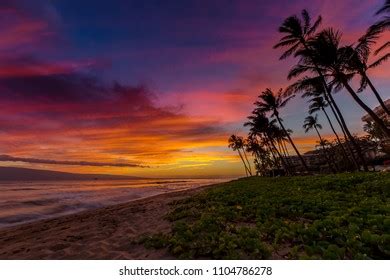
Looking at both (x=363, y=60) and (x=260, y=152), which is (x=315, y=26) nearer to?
(x=363, y=60)

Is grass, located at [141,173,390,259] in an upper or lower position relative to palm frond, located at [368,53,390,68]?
lower

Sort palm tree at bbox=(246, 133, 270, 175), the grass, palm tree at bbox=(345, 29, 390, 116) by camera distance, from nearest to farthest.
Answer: the grass, palm tree at bbox=(345, 29, 390, 116), palm tree at bbox=(246, 133, 270, 175)

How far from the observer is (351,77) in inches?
727

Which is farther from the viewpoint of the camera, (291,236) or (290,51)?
(290,51)

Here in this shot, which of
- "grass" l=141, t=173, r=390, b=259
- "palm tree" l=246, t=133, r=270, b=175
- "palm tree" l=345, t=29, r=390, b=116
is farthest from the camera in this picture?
"palm tree" l=246, t=133, r=270, b=175

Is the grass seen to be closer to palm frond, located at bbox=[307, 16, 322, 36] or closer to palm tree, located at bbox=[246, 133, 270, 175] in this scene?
palm frond, located at bbox=[307, 16, 322, 36]

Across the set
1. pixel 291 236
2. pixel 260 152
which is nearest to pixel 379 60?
pixel 291 236

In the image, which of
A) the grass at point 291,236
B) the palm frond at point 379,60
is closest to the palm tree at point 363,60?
the palm frond at point 379,60

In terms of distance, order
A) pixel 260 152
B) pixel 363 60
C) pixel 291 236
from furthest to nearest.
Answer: pixel 260 152
pixel 363 60
pixel 291 236

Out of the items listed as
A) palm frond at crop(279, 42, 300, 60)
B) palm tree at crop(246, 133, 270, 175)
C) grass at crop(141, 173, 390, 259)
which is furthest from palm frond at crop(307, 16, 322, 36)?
palm tree at crop(246, 133, 270, 175)

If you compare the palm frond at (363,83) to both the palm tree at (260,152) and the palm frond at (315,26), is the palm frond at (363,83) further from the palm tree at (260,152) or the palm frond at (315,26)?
the palm tree at (260,152)

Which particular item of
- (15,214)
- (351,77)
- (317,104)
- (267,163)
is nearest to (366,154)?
(317,104)
